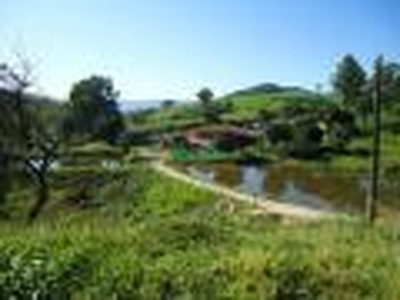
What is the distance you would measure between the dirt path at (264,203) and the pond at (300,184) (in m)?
1.97

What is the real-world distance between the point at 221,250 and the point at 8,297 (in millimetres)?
6278

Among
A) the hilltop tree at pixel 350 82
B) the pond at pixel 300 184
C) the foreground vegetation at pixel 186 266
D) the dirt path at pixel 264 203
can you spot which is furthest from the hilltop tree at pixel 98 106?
the foreground vegetation at pixel 186 266

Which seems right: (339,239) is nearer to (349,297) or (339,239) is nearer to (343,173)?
(349,297)

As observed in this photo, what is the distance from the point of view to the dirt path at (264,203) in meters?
46.3

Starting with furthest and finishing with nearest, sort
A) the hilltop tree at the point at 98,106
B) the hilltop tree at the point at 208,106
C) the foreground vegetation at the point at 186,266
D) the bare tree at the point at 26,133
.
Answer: the hilltop tree at the point at 208,106 < the hilltop tree at the point at 98,106 < the bare tree at the point at 26,133 < the foreground vegetation at the point at 186,266

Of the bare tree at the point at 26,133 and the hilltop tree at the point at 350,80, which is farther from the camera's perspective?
the hilltop tree at the point at 350,80

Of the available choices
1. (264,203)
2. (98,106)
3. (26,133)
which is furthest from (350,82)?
(26,133)

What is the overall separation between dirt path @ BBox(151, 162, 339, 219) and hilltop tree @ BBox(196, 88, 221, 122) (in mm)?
51643

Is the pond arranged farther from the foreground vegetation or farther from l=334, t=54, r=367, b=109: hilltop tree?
the foreground vegetation

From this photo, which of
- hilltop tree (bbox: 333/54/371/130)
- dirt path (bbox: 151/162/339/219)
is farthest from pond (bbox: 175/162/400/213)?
hilltop tree (bbox: 333/54/371/130)

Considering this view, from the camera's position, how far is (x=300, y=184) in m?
73.5

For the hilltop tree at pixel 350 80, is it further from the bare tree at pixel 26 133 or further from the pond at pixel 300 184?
the bare tree at pixel 26 133

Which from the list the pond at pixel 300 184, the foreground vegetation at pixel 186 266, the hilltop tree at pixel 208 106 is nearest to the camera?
the foreground vegetation at pixel 186 266

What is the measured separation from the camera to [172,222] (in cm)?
2011
